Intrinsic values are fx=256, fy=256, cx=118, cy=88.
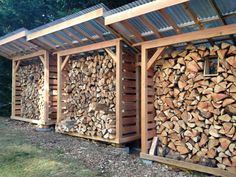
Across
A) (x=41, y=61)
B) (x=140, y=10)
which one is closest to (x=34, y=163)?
(x=140, y=10)

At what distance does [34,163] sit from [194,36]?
341 centimetres

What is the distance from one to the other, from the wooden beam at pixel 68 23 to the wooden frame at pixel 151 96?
105 centimetres

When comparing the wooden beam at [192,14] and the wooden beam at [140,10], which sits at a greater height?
the wooden beam at [140,10]

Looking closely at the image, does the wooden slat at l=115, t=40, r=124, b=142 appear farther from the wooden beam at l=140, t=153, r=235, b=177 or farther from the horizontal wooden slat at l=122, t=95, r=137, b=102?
the wooden beam at l=140, t=153, r=235, b=177

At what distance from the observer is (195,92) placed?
434 cm

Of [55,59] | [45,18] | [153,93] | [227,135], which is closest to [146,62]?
[153,93]

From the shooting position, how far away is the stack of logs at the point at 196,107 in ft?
12.9

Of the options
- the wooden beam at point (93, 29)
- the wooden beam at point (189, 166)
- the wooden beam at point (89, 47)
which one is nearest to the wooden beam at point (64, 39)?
the wooden beam at point (89, 47)

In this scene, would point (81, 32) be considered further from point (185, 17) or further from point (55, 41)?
point (185, 17)

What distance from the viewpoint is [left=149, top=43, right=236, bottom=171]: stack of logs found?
393cm

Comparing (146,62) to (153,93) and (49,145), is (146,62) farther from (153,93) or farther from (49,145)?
(49,145)

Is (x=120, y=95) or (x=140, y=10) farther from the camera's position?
(x=120, y=95)

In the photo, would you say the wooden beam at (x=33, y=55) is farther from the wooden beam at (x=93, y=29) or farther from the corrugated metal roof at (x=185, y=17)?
the corrugated metal roof at (x=185, y=17)

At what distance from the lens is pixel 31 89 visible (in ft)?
28.6
